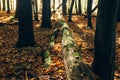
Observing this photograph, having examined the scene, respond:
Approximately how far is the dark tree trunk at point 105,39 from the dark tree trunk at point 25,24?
5.77m

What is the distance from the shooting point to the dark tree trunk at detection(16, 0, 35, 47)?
34.7ft

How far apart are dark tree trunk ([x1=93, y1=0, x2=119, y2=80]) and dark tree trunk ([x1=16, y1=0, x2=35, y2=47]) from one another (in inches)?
227

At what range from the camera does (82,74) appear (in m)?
5.02

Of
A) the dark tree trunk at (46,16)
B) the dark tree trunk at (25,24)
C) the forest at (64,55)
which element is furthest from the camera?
the dark tree trunk at (46,16)

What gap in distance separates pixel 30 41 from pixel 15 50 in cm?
99

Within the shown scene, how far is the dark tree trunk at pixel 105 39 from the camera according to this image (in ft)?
16.3

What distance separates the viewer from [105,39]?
5.20 metres

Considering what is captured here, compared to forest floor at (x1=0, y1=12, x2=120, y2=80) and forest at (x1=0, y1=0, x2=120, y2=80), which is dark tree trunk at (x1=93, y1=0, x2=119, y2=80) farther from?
forest floor at (x1=0, y1=12, x2=120, y2=80)

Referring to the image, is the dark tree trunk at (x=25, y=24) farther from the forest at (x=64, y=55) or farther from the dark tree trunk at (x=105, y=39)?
the dark tree trunk at (x=105, y=39)

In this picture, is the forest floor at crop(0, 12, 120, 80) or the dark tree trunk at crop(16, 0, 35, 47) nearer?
the forest floor at crop(0, 12, 120, 80)

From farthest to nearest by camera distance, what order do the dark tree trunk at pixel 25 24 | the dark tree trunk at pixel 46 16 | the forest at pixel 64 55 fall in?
the dark tree trunk at pixel 46 16 → the dark tree trunk at pixel 25 24 → the forest at pixel 64 55

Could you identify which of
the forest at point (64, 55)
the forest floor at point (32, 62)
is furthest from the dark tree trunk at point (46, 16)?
the forest floor at point (32, 62)

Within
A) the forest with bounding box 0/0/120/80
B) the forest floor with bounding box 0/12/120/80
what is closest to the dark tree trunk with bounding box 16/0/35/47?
the forest with bounding box 0/0/120/80

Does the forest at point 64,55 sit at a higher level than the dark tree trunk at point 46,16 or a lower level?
lower
